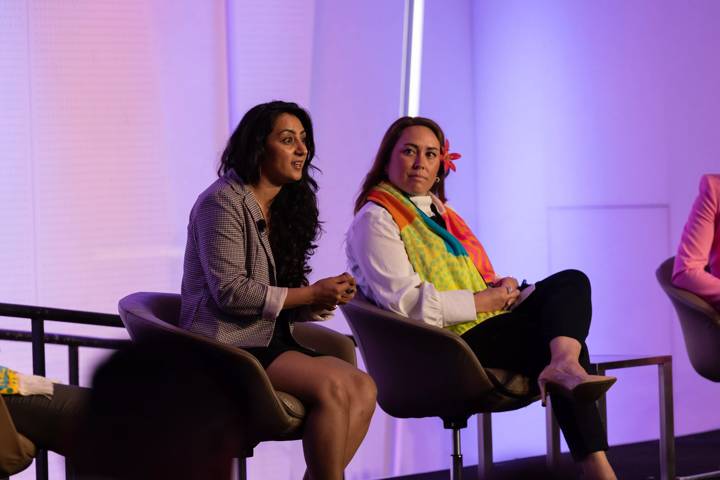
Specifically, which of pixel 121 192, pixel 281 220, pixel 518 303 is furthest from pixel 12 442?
pixel 121 192

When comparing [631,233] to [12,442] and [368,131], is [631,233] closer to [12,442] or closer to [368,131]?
[368,131]

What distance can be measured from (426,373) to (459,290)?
33 centimetres

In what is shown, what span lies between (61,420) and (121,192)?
1915mm

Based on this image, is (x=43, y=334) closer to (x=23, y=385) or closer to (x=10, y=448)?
(x=23, y=385)

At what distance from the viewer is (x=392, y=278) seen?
297cm

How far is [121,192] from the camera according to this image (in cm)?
379

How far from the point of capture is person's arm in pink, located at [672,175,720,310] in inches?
140

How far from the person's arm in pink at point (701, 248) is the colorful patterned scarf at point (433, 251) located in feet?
2.61

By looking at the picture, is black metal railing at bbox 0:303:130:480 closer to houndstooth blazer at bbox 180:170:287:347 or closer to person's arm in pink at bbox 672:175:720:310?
houndstooth blazer at bbox 180:170:287:347

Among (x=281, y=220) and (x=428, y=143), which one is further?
(x=428, y=143)

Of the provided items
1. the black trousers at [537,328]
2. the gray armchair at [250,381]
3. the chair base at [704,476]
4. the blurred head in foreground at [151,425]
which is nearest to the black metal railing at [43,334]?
the gray armchair at [250,381]

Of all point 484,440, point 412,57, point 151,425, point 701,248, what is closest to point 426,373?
point 484,440

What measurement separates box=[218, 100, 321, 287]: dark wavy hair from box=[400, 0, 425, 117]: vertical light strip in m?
1.79

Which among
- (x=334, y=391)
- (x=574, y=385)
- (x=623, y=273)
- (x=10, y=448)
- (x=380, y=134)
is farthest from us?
(x=623, y=273)
